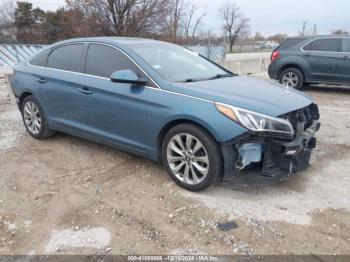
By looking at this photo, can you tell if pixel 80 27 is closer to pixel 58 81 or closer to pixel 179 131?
pixel 58 81

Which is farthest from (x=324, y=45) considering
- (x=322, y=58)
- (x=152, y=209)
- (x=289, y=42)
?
(x=152, y=209)

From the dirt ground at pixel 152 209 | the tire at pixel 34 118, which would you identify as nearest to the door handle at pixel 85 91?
the dirt ground at pixel 152 209

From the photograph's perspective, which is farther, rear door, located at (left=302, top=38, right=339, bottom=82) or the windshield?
rear door, located at (left=302, top=38, right=339, bottom=82)

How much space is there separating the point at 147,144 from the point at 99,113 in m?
0.84

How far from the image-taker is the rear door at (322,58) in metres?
10.1

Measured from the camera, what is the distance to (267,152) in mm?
3732

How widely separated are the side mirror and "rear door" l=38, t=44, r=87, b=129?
0.93 m

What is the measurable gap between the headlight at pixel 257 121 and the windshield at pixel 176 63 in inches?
34.7

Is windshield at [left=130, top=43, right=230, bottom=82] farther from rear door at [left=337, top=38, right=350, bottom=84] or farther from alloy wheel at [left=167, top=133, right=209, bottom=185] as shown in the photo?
rear door at [left=337, top=38, right=350, bottom=84]

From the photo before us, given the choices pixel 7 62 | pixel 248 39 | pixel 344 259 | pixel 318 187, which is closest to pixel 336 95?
pixel 318 187

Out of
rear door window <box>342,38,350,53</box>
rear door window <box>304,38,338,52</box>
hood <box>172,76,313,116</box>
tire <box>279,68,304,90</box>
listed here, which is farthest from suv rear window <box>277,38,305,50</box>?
hood <box>172,76,313,116</box>

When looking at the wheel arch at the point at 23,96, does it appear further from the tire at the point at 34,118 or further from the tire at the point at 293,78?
the tire at the point at 293,78

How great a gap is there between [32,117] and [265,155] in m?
3.81

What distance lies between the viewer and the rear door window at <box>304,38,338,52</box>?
10180mm
